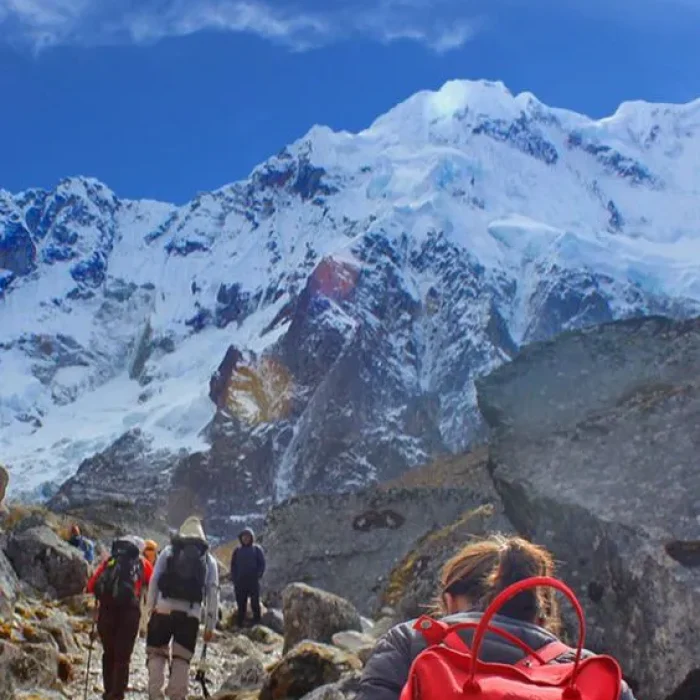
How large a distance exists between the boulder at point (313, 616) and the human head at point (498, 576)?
33.5 feet

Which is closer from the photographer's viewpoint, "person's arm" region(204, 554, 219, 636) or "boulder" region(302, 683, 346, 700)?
"boulder" region(302, 683, 346, 700)

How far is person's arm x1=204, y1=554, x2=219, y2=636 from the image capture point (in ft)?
37.6

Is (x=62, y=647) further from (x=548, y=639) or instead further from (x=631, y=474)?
(x=548, y=639)

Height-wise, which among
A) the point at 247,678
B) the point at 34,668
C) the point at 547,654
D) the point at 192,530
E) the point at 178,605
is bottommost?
the point at 247,678

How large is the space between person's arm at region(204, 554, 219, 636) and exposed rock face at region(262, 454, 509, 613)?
11.8m

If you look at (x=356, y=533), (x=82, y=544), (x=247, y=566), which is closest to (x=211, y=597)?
(x=247, y=566)

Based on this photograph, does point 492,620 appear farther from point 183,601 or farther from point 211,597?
point 211,597

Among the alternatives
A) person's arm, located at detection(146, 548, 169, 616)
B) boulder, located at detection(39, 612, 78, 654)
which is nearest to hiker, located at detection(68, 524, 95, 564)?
boulder, located at detection(39, 612, 78, 654)

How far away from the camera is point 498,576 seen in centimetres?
461

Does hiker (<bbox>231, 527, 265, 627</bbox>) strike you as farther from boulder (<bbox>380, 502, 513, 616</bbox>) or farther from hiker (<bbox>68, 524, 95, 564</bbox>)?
hiker (<bbox>68, 524, 95, 564</bbox>)

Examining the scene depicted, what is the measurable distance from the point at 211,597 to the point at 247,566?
9059 millimetres

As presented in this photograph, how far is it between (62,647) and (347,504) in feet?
49.1

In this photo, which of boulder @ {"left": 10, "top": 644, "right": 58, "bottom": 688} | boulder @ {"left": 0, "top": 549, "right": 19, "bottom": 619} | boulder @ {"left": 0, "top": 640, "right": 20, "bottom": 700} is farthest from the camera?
boulder @ {"left": 0, "top": 549, "right": 19, "bottom": 619}

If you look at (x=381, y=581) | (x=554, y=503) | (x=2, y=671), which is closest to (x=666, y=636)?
(x=554, y=503)
